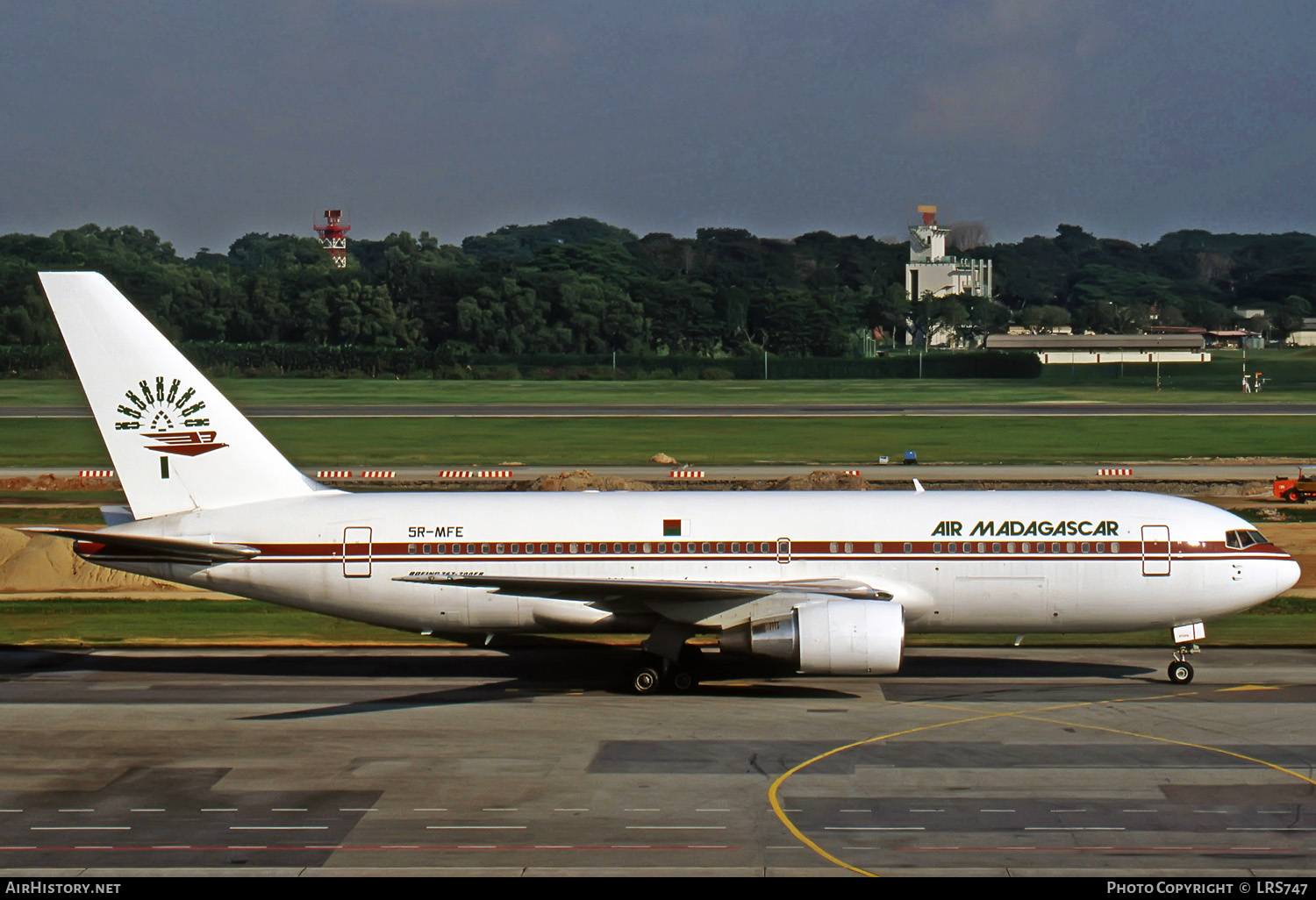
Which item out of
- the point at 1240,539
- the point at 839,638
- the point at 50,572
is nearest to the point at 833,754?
the point at 839,638

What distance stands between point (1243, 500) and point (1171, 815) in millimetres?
42793

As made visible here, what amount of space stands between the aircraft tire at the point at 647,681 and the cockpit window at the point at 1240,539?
42.1 feet

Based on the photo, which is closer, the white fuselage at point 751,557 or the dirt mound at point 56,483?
the white fuselage at point 751,557

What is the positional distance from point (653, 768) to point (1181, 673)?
13.3 meters

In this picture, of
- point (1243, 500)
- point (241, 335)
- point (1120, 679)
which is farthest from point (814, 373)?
point (1120, 679)

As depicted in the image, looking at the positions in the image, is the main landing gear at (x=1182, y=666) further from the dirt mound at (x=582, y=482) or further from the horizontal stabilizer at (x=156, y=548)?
the dirt mound at (x=582, y=482)

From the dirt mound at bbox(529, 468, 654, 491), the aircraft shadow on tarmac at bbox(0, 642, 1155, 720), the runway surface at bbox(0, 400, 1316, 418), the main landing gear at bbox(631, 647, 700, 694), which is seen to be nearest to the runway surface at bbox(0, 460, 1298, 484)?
the dirt mound at bbox(529, 468, 654, 491)

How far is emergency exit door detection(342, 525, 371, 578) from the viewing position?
29594 mm

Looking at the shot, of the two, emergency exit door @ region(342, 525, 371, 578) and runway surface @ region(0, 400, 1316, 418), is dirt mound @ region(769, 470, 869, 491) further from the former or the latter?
runway surface @ region(0, 400, 1316, 418)

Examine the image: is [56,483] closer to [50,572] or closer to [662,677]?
[50,572]

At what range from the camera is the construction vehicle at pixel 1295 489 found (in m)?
59.4

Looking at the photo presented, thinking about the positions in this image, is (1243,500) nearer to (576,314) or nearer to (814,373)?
(814,373)

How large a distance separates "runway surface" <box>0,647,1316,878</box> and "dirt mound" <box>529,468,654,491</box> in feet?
85.8

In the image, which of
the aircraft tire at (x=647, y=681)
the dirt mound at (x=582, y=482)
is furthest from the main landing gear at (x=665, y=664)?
the dirt mound at (x=582, y=482)
